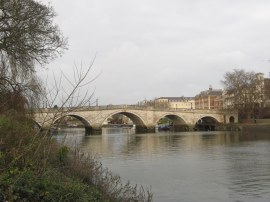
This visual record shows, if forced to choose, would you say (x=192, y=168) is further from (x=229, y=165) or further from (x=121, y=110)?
(x=121, y=110)

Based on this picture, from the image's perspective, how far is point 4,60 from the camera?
54.6 ft

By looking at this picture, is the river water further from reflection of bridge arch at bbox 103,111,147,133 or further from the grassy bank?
reflection of bridge arch at bbox 103,111,147,133

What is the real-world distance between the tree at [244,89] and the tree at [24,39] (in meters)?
48.3

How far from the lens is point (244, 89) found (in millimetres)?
62312

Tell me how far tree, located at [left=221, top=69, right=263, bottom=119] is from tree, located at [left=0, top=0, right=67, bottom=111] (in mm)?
48260

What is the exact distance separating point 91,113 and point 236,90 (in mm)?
21631

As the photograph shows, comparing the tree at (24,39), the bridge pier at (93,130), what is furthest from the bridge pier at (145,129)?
the tree at (24,39)

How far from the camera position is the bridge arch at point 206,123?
68125mm

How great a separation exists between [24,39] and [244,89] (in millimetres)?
49759

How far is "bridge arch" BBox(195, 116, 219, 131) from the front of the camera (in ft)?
224

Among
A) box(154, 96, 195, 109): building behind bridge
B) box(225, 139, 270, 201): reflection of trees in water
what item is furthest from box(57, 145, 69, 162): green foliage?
box(154, 96, 195, 109): building behind bridge

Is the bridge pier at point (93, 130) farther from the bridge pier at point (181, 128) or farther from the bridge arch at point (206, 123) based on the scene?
the bridge arch at point (206, 123)

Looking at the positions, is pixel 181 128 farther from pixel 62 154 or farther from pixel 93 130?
pixel 62 154

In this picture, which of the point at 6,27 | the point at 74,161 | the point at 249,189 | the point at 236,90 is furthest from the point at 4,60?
the point at 236,90
